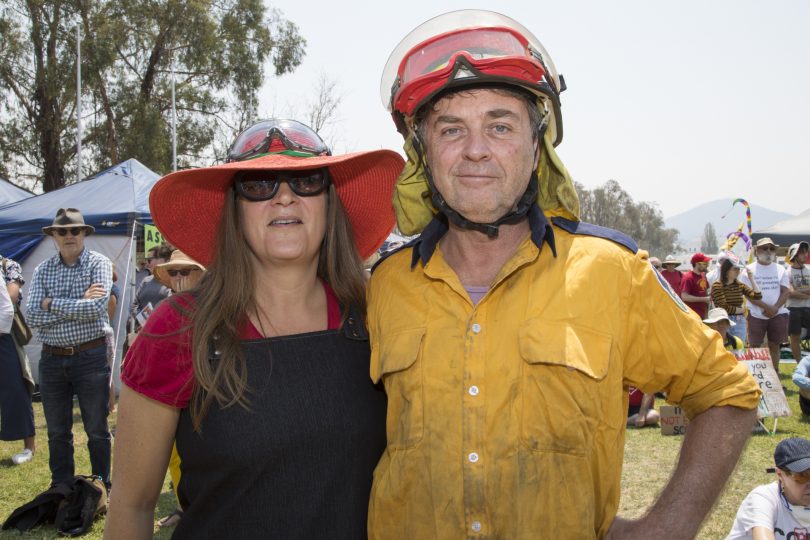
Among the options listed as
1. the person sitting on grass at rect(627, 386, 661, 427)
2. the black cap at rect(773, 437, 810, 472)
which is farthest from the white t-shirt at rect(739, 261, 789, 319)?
the black cap at rect(773, 437, 810, 472)

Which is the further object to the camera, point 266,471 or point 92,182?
point 92,182

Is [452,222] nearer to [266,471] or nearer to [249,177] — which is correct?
[249,177]

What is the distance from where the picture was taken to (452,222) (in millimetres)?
2141

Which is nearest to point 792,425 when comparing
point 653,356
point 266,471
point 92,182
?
point 653,356

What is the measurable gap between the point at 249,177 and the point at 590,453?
1.47 m

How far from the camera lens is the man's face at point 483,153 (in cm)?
205

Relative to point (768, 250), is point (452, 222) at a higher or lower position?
lower

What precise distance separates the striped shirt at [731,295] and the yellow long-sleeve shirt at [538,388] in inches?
384

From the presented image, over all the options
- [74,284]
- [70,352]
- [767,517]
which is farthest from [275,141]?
[74,284]

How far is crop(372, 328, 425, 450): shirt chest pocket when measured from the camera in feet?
6.36

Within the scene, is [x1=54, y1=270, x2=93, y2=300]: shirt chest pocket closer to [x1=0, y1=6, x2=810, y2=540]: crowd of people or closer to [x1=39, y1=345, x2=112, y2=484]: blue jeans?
[x1=39, y1=345, x2=112, y2=484]: blue jeans

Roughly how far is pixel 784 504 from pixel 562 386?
358cm

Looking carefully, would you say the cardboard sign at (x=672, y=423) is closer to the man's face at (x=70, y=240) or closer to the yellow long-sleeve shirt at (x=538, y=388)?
the yellow long-sleeve shirt at (x=538, y=388)

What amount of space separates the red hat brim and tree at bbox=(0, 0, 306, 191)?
23.8 meters
